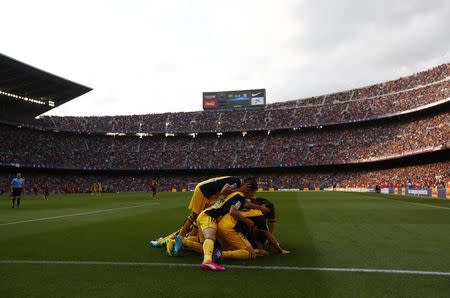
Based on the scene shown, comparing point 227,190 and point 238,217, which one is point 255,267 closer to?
point 238,217

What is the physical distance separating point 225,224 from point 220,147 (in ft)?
233

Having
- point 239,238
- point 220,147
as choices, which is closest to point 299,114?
point 220,147

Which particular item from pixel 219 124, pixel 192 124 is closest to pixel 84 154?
pixel 192 124

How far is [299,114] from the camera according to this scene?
74812 mm

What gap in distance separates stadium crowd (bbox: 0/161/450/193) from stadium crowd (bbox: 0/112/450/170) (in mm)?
2773

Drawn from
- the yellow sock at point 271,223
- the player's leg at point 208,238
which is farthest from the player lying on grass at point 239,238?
the player's leg at point 208,238

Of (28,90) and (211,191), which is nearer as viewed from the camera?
(211,191)

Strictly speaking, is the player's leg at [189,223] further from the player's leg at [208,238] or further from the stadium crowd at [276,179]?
the stadium crowd at [276,179]

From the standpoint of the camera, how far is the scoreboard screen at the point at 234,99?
249 ft

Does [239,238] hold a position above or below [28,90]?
below

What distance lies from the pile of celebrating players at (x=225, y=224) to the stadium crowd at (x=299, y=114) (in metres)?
55.5

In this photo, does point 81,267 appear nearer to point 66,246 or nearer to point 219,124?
point 66,246

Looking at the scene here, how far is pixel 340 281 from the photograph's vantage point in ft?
16.6

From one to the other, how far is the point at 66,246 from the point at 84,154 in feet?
230
